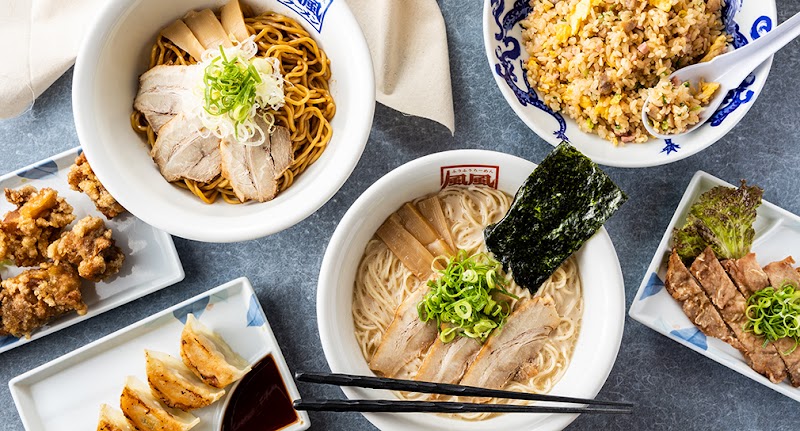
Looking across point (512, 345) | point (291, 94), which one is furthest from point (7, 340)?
point (512, 345)

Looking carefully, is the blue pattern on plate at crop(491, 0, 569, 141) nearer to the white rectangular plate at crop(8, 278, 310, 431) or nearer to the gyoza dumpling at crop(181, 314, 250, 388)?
the white rectangular plate at crop(8, 278, 310, 431)

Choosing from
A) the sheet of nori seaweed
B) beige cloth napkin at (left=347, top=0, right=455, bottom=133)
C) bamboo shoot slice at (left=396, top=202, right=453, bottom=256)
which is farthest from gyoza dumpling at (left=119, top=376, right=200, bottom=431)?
beige cloth napkin at (left=347, top=0, right=455, bottom=133)

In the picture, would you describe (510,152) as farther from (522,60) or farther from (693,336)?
(693,336)

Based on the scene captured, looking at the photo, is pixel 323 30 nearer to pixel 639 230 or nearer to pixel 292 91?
pixel 292 91

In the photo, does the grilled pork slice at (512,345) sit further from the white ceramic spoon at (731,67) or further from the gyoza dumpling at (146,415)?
the gyoza dumpling at (146,415)

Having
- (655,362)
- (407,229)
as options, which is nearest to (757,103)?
(655,362)

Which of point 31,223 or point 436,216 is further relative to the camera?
point 31,223
